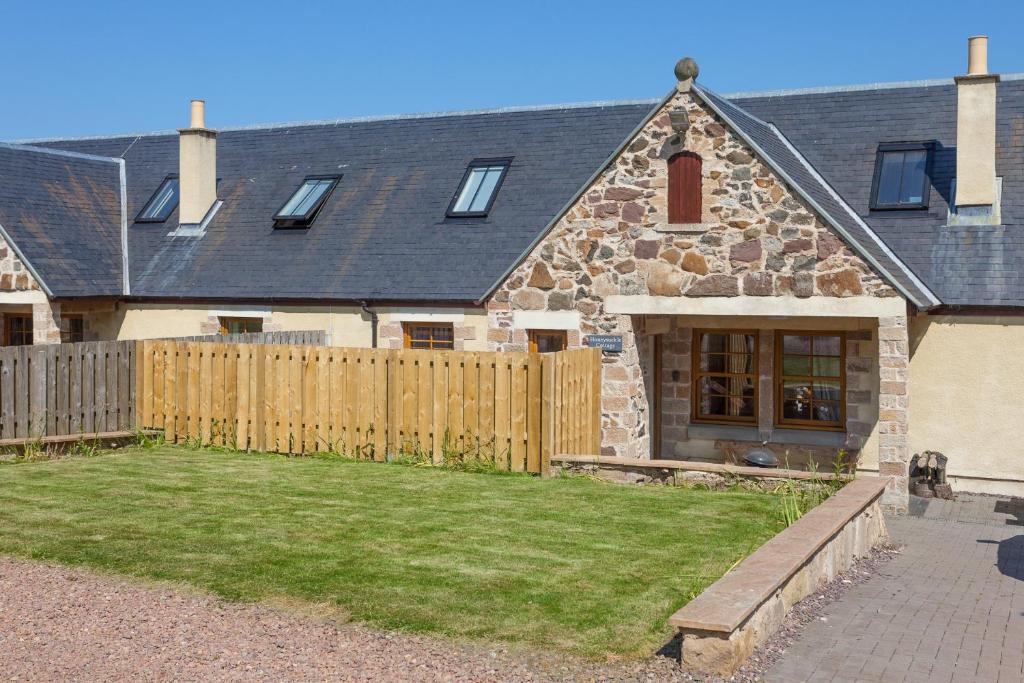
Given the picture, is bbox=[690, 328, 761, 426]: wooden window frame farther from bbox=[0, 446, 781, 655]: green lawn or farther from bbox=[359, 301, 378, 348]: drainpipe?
bbox=[359, 301, 378, 348]: drainpipe

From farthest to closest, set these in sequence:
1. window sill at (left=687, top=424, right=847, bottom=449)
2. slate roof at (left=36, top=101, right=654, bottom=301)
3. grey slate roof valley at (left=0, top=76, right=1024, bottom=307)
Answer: slate roof at (left=36, top=101, right=654, bottom=301) → grey slate roof valley at (left=0, top=76, right=1024, bottom=307) → window sill at (left=687, top=424, right=847, bottom=449)

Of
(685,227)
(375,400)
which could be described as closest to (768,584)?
(375,400)

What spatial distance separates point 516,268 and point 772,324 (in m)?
4.03

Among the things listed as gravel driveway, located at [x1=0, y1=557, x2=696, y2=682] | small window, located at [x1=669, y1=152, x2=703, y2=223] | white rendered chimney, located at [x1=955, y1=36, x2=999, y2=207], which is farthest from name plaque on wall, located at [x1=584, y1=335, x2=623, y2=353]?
gravel driveway, located at [x1=0, y1=557, x2=696, y2=682]

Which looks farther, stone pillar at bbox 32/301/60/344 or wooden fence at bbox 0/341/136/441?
stone pillar at bbox 32/301/60/344

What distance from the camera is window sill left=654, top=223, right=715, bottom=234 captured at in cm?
1594

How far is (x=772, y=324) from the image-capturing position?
17.5 m

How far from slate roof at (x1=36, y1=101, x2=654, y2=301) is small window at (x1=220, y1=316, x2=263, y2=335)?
578 mm

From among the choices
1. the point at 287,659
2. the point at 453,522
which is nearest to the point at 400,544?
the point at 453,522

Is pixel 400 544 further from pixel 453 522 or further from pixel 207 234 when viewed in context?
pixel 207 234

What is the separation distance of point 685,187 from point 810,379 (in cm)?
385

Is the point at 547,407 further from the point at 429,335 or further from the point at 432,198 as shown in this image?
the point at 432,198

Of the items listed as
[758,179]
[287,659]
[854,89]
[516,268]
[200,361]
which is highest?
[854,89]

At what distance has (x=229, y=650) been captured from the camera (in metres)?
7.42
